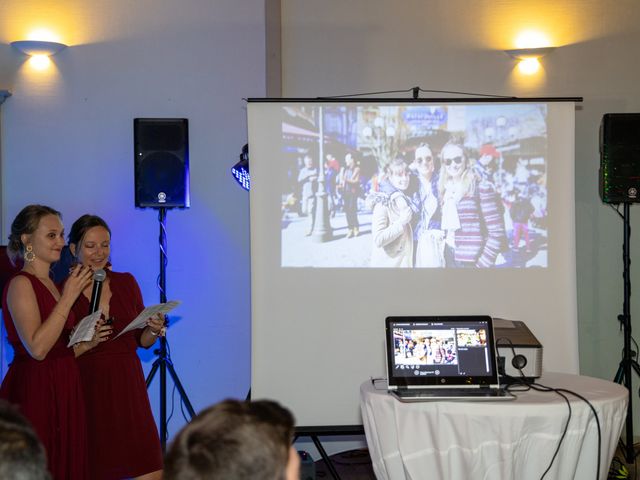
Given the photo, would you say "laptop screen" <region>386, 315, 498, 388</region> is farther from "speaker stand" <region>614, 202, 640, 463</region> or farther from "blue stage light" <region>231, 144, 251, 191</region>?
"speaker stand" <region>614, 202, 640, 463</region>

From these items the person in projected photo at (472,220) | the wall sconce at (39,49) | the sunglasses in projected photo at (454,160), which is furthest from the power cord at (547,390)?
the wall sconce at (39,49)

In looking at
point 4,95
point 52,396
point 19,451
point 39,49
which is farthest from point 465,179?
point 19,451

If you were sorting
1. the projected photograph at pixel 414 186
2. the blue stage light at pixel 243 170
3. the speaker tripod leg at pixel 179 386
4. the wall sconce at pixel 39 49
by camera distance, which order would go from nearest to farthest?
the projected photograph at pixel 414 186
the blue stage light at pixel 243 170
the speaker tripod leg at pixel 179 386
the wall sconce at pixel 39 49

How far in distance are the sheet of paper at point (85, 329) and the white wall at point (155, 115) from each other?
1.87 m

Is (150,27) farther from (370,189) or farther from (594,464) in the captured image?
(594,464)

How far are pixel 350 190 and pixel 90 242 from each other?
139 centimetres

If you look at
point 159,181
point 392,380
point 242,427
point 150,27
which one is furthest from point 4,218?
point 242,427

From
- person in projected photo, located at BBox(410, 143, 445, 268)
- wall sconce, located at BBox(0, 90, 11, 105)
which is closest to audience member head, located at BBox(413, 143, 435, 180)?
person in projected photo, located at BBox(410, 143, 445, 268)

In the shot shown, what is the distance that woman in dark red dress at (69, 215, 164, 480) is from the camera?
3.72 meters

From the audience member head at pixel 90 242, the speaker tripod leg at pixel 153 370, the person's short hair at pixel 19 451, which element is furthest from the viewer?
the speaker tripod leg at pixel 153 370

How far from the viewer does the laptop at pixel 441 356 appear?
3.29 m

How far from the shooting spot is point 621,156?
203 inches

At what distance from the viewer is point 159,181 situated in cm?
503

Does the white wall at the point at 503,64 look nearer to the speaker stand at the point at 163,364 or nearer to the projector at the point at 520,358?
the speaker stand at the point at 163,364
